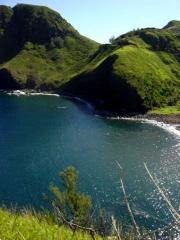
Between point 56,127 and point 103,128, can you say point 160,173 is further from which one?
point 56,127

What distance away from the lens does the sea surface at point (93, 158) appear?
67938 mm

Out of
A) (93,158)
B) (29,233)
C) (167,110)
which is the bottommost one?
(93,158)

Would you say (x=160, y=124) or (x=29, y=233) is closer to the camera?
(x=29, y=233)

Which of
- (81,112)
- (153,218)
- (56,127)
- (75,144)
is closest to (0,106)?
(81,112)

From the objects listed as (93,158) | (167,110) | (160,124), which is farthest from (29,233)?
(167,110)

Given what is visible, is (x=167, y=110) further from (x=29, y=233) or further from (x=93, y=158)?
(x=29, y=233)

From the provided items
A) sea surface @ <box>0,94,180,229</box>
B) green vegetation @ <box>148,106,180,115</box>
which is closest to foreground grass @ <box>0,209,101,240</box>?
sea surface @ <box>0,94,180,229</box>

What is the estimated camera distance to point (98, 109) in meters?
174

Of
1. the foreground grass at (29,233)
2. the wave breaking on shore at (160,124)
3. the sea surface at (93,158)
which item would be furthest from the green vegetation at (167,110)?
the foreground grass at (29,233)

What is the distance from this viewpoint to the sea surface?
6794cm

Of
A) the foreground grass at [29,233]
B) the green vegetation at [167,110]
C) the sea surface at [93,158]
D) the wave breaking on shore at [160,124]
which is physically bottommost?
the sea surface at [93,158]

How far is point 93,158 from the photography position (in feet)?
313

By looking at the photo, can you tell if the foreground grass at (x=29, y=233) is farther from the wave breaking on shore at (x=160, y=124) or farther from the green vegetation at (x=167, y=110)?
the green vegetation at (x=167, y=110)

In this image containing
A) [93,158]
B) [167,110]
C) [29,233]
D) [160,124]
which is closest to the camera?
[29,233]
